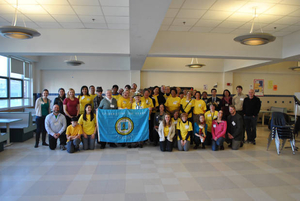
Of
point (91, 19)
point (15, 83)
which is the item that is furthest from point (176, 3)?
point (15, 83)

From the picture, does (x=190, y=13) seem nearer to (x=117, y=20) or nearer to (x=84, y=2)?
(x=117, y=20)

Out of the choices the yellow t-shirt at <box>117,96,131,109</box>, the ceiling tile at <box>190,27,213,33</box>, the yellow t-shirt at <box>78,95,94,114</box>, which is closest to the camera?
the yellow t-shirt at <box>117,96,131,109</box>

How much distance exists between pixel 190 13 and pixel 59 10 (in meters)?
3.33

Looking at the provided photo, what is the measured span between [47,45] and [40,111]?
2.33 m

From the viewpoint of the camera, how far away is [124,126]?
524 cm

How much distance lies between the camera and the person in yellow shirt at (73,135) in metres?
4.75

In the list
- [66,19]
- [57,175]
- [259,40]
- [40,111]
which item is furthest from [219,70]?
[57,175]

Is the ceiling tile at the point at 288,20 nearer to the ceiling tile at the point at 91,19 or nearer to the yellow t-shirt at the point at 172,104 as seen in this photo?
the yellow t-shirt at the point at 172,104

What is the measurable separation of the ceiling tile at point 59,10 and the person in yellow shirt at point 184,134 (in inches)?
154

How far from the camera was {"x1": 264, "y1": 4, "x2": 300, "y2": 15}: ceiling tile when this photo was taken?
4555 millimetres

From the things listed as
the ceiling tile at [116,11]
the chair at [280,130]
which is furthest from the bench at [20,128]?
the chair at [280,130]

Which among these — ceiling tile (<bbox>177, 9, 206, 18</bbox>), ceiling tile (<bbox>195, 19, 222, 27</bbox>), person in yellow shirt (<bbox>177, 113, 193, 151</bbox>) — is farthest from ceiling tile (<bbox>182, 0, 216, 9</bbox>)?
person in yellow shirt (<bbox>177, 113, 193, 151</bbox>)

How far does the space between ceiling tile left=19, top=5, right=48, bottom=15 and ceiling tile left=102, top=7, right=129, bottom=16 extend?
5.13 ft

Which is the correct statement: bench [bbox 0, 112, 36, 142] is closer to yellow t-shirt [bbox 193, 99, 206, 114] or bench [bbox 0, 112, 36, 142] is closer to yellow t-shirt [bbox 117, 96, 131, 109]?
yellow t-shirt [bbox 117, 96, 131, 109]
